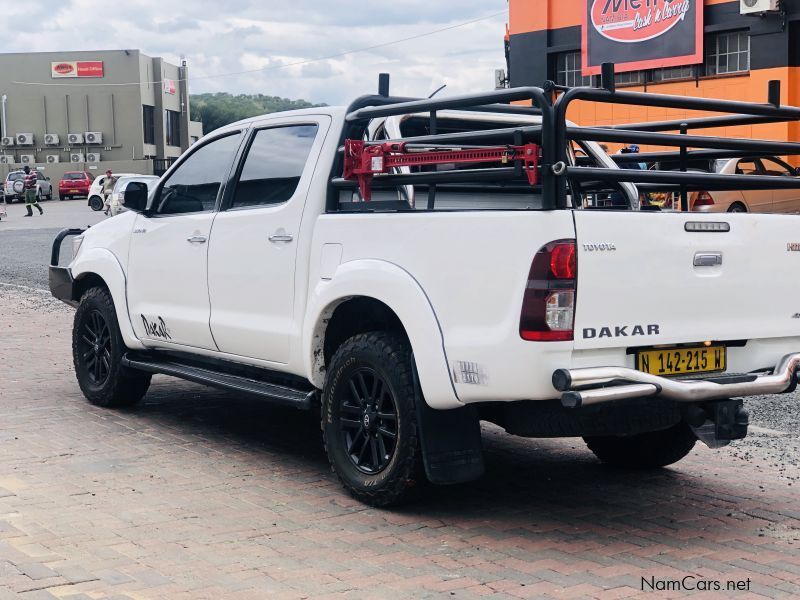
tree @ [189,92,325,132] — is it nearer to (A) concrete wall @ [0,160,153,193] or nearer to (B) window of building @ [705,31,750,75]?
(A) concrete wall @ [0,160,153,193]

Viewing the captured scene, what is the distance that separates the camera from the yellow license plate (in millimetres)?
5129

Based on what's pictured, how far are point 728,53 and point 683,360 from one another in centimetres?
2414

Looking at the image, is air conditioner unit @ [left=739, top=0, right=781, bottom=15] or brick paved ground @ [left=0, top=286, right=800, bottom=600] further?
air conditioner unit @ [left=739, top=0, right=781, bottom=15]

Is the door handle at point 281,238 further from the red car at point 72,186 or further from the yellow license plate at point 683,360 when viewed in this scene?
the red car at point 72,186

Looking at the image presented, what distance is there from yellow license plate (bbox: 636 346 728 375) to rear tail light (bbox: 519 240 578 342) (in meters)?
0.46

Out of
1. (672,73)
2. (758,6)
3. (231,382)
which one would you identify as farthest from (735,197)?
(672,73)

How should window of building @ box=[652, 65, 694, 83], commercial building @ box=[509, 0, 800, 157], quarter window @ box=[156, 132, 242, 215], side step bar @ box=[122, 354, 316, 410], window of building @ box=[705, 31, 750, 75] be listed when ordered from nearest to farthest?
side step bar @ box=[122, 354, 316, 410]
quarter window @ box=[156, 132, 242, 215]
commercial building @ box=[509, 0, 800, 157]
window of building @ box=[705, 31, 750, 75]
window of building @ box=[652, 65, 694, 83]

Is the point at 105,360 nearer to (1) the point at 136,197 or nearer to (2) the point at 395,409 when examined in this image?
(1) the point at 136,197

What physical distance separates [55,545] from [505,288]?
2274 mm

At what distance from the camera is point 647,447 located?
255 inches

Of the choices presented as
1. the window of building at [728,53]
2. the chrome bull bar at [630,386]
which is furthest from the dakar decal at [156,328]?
the window of building at [728,53]

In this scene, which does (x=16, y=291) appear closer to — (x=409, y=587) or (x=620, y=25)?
(x=409, y=587)

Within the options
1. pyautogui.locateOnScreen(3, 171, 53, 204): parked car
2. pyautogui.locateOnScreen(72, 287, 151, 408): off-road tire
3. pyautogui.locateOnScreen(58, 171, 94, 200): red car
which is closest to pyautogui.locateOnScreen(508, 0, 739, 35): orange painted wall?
pyautogui.locateOnScreen(72, 287, 151, 408): off-road tire

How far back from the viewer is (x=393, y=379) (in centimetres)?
549
